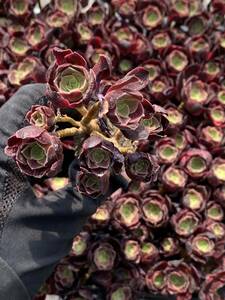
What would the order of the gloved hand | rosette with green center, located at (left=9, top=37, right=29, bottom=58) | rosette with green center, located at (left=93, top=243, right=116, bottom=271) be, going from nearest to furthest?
the gloved hand
rosette with green center, located at (left=93, top=243, right=116, bottom=271)
rosette with green center, located at (left=9, top=37, right=29, bottom=58)

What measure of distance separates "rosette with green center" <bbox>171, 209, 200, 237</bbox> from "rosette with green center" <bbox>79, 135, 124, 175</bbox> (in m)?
0.37

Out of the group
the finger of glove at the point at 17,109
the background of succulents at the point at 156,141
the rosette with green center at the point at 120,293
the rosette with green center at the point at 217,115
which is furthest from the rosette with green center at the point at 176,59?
the rosette with green center at the point at 120,293

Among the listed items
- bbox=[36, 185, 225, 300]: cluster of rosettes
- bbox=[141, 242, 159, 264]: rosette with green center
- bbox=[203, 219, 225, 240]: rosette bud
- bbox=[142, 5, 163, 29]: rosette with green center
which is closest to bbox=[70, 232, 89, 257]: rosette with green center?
bbox=[36, 185, 225, 300]: cluster of rosettes

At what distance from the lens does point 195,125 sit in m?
1.09

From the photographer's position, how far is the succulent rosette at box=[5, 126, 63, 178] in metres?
0.65

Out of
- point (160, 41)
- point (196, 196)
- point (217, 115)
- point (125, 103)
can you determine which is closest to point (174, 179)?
point (196, 196)

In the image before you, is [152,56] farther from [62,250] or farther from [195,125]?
[62,250]

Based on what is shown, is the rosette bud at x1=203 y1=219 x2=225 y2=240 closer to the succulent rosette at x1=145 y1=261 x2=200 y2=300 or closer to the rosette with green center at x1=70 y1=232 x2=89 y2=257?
the succulent rosette at x1=145 y1=261 x2=200 y2=300

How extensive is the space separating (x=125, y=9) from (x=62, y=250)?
0.51m

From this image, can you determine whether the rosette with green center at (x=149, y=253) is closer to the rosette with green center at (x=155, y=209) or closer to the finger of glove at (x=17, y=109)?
the rosette with green center at (x=155, y=209)

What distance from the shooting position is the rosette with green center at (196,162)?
102 cm

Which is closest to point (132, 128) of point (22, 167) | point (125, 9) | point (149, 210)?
point (22, 167)

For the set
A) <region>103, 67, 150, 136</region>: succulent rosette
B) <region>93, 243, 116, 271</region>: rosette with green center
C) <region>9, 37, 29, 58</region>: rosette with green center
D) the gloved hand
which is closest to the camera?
<region>103, 67, 150, 136</region>: succulent rosette

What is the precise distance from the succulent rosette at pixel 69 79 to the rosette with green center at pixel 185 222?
0.42 metres
